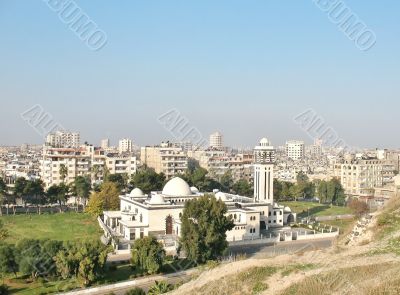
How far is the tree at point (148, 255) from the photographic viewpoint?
886 inches

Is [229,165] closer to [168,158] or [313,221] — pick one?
[168,158]

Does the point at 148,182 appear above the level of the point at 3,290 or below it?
above

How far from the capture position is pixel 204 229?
24203 millimetres

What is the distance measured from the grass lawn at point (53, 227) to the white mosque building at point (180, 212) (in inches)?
58.6

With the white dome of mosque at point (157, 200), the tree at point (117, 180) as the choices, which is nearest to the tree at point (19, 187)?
the tree at point (117, 180)

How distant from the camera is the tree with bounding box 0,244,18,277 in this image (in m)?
22.1

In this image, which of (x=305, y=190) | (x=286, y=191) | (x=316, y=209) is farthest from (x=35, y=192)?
(x=305, y=190)

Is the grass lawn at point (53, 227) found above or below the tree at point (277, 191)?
below

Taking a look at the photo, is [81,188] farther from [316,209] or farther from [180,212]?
[316,209]

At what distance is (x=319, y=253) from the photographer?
53.0ft

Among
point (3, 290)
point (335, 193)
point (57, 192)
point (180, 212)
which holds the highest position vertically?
point (57, 192)

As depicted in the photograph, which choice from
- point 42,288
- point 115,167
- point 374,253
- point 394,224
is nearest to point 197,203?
point 42,288

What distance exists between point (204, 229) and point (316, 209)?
24708 millimetres

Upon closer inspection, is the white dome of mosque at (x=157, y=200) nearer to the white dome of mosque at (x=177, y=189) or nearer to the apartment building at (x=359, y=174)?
the white dome of mosque at (x=177, y=189)
